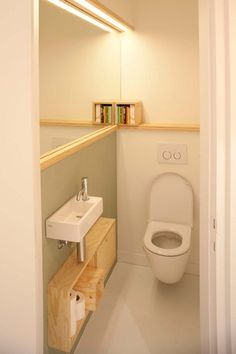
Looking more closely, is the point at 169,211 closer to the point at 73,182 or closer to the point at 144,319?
the point at 144,319

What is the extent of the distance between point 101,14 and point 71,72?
1.46 ft

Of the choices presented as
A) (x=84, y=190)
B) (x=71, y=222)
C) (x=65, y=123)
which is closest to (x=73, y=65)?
(x=65, y=123)

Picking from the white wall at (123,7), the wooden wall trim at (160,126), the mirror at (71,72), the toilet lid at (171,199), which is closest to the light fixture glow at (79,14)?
the mirror at (71,72)

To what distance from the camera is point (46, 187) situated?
5.60 feet

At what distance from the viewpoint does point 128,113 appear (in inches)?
110

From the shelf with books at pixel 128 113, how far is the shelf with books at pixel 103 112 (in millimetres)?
53

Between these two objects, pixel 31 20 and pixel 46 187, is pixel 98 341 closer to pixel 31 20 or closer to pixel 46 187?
pixel 46 187

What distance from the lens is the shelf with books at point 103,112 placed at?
8.97ft

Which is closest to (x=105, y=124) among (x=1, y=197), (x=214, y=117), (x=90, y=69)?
(x=90, y=69)

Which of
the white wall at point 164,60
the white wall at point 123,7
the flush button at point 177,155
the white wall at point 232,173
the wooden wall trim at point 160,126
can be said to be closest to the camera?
the white wall at point 232,173

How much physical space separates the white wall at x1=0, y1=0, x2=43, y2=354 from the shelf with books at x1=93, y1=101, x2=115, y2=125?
4.94 feet

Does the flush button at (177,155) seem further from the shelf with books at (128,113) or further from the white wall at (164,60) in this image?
the shelf with books at (128,113)

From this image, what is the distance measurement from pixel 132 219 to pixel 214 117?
2.12 meters

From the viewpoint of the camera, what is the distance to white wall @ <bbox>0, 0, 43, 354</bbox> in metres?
1.17
